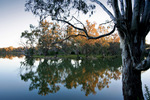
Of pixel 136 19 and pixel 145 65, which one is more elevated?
pixel 136 19

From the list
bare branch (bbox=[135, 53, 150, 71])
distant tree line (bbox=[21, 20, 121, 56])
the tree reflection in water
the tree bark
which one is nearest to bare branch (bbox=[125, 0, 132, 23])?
the tree bark

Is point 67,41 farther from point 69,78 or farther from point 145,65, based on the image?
point 145,65

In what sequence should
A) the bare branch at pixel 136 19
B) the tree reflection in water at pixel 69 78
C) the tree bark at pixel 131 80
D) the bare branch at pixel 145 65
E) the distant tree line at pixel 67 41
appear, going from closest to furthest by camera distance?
the bare branch at pixel 145 65
the bare branch at pixel 136 19
the tree bark at pixel 131 80
the tree reflection in water at pixel 69 78
the distant tree line at pixel 67 41

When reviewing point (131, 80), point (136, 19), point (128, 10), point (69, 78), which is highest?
point (128, 10)

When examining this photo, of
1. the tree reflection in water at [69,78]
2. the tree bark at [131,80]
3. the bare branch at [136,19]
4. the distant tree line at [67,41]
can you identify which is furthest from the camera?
the distant tree line at [67,41]

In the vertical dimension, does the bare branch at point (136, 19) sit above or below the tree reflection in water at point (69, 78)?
above

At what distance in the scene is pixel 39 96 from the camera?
523 centimetres

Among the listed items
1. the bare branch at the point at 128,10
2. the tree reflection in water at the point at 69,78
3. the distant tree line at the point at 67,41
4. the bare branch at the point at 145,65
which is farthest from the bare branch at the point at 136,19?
the distant tree line at the point at 67,41

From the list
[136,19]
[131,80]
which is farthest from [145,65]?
[136,19]

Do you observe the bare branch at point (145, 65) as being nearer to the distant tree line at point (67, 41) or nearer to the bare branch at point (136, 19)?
the bare branch at point (136, 19)

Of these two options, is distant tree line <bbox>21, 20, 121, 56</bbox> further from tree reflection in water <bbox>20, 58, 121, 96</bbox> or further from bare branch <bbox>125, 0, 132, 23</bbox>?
bare branch <bbox>125, 0, 132, 23</bbox>

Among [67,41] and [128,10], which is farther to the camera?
[67,41]

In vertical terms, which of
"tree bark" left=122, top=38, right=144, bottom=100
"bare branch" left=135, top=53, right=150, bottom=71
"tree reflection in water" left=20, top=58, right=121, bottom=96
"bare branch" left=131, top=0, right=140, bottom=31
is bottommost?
"tree reflection in water" left=20, top=58, right=121, bottom=96

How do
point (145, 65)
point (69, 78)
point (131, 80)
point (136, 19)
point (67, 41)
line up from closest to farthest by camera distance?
1. point (145, 65)
2. point (136, 19)
3. point (131, 80)
4. point (69, 78)
5. point (67, 41)
